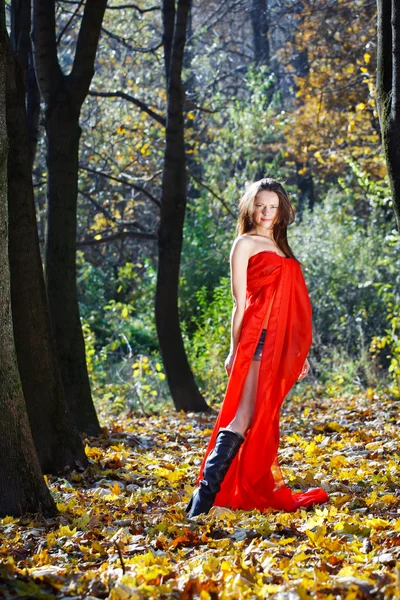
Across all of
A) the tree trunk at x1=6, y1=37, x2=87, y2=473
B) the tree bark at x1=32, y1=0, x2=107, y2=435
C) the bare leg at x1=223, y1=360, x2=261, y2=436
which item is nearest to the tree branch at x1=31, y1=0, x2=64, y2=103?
the tree bark at x1=32, y1=0, x2=107, y2=435

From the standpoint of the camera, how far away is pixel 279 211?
536cm

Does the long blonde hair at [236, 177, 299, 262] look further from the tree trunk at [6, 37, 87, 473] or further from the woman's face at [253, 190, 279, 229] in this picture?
the tree trunk at [6, 37, 87, 473]

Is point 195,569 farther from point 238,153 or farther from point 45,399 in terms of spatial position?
point 238,153

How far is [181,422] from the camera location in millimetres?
10281

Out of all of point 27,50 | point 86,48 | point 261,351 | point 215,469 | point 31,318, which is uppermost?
point 27,50

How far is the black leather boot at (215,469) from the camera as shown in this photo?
5059mm

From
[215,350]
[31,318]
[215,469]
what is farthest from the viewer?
[215,350]

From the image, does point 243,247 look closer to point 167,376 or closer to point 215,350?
point 167,376

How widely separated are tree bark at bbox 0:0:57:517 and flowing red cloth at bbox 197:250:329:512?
3.61 feet

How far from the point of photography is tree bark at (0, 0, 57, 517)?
4746 mm

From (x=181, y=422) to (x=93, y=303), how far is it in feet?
38.4

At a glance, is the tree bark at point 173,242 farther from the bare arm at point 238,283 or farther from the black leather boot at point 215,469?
the black leather boot at point 215,469

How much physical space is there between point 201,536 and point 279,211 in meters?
1.96

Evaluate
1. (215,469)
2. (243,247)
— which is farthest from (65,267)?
(215,469)
